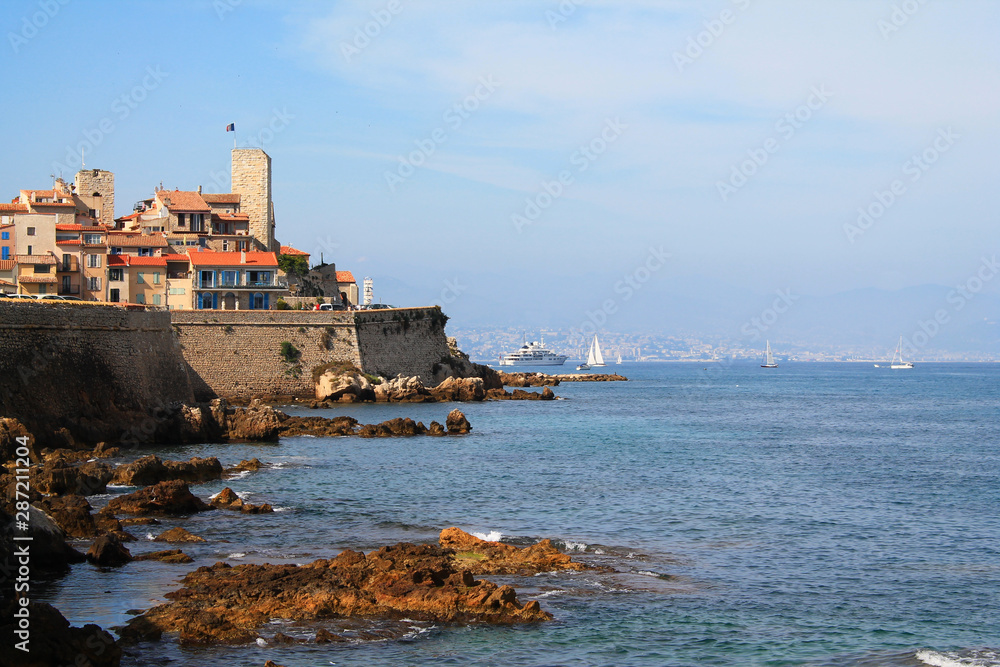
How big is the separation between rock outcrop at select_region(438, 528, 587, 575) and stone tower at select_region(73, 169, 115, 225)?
66.0m

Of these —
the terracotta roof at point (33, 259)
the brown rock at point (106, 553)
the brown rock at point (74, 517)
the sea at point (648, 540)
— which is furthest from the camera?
the terracotta roof at point (33, 259)

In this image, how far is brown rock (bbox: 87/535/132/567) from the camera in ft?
55.1

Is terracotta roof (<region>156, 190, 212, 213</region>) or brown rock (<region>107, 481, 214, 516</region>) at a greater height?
terracotta roof (<region>156, 190, 212, 213</region>)

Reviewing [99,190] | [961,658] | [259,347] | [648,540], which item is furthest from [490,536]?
[99,190]

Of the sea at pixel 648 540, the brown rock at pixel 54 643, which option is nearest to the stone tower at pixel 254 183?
the sea at pixel 648 540

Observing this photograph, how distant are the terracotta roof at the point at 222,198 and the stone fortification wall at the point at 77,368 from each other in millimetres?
36111

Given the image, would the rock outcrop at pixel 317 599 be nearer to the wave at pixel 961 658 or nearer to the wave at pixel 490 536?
the wave at pixel 490 536

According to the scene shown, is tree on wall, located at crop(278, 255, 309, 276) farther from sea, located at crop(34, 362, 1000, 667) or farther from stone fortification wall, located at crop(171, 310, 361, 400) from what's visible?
sea, located at crop(34, 362, 1000, 667)

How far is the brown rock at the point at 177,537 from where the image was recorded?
19.0 metres

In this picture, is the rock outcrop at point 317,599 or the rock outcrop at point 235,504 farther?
the rock outcrop at point 235,504

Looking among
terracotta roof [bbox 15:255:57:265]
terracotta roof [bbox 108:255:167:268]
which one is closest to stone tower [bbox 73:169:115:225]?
terracotta roof [bbox 108:255:167:268]

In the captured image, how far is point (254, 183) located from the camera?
255ft

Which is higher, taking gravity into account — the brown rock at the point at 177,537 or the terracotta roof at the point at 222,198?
the terracotta roof at the point at 222,198

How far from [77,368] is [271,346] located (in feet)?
75.5
